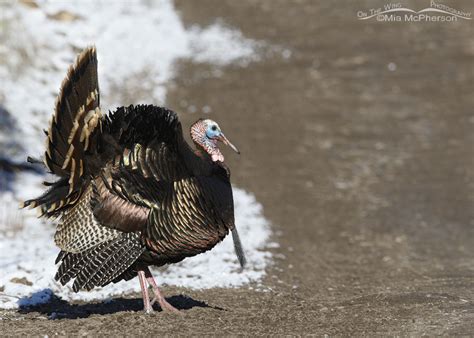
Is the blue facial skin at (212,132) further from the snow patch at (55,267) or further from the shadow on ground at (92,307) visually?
the snow patch at (55,267)

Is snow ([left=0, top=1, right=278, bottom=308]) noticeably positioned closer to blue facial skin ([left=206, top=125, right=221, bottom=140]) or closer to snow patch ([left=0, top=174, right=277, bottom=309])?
snow patch ([left=0, top=174, right=277, bottom=309])

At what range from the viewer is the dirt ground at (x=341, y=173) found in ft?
23.8

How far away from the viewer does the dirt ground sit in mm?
7262

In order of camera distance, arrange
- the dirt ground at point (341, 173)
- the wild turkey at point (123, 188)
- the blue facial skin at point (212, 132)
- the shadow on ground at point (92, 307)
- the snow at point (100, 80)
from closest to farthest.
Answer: the wild turkey at point (123, 188)
the blue facial skin at point (212, 132)
the dirt ground at point (341, 173)
the shadow on ground at point (92, 307)
the snow at point (100, 80)

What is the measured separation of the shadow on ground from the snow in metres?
0.15

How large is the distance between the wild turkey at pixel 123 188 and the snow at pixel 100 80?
162 cm

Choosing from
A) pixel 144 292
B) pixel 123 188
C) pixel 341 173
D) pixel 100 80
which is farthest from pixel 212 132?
pixel 100 80

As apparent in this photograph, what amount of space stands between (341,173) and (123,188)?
8.01 m

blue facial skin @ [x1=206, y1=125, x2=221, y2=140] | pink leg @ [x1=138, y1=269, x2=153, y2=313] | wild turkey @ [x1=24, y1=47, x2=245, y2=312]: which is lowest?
pink leg @ [x1=138, y1=269, x2=153, y2=313]

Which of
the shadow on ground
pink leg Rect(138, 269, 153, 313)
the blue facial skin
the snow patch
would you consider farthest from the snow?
the blue facial skin

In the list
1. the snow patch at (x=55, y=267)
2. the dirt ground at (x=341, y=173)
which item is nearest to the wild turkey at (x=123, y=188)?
the dirt ground at (x=341, y=173)

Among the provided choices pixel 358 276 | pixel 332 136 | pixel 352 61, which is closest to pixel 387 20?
pixel 352 61

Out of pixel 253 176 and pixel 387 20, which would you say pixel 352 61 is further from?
pixel 253 176

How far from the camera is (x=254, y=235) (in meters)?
11.6
